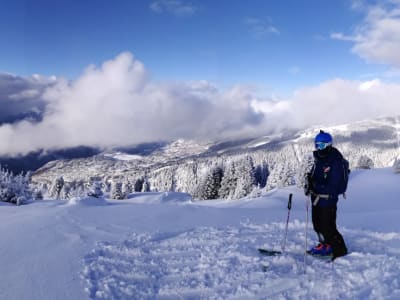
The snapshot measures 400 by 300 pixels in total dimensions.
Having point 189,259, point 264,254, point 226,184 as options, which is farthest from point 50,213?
point 226,184

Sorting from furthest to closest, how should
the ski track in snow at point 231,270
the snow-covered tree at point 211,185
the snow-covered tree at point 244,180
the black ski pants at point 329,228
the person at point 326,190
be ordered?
the snow-covered tree at point 211,185
the snow-covered tree at point 244,180
the person at point 326,190
the black ski pants at point 329,228
the ski track in snow at point 231,270

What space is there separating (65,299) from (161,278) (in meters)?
1.67

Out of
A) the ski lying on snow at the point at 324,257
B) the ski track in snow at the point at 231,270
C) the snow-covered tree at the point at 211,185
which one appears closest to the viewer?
the ski track in snow at the point at 231,270

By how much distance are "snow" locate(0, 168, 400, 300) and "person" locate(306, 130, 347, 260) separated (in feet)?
1.41

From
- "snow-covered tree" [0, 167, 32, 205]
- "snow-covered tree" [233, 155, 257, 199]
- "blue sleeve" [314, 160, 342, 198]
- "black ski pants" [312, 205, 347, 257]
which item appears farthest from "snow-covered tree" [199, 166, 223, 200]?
"blue sleeve" [314, 160, 342, 198]

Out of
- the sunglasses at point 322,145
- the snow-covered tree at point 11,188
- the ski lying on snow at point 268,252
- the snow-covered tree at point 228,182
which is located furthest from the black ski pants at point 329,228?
the snow-covered tree at point 228,182

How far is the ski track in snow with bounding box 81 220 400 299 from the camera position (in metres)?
5.32

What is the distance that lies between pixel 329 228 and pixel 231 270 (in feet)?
8.39

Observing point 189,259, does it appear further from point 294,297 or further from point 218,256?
point 294,297

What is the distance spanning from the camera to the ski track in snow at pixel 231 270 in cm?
532

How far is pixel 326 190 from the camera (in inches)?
287

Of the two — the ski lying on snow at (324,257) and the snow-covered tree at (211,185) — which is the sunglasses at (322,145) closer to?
the ski lying on snow at (324,257)

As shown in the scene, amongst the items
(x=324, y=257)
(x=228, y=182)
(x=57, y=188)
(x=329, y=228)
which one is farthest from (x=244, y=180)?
(x=57, y=188)

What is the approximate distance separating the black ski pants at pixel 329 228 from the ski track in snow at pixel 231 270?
0.25m
